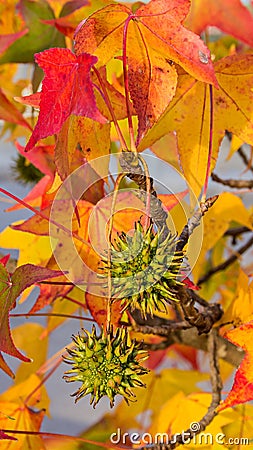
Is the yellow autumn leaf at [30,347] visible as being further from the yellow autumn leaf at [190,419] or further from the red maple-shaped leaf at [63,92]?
the red maple-shaped leaf at [63,92]

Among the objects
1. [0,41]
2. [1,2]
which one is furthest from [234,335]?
[1,2]

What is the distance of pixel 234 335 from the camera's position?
10.0 inches

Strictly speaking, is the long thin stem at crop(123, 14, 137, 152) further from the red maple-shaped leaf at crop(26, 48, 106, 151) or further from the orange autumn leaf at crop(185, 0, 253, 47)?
the orange autumn leaf at crop(185, 0, 253, 47)

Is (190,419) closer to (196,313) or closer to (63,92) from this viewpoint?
(196,313)

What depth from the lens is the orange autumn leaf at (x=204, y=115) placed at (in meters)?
0.28

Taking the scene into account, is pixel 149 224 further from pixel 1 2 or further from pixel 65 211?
pixel 1 2

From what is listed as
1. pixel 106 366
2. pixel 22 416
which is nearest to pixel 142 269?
pixel 106 366

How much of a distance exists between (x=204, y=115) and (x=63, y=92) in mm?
97

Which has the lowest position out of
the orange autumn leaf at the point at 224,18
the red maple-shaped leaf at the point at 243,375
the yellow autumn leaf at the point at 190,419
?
the red maple-shaped leaf at the point at 243,375

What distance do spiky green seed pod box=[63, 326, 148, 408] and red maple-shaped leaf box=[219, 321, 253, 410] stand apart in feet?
0.17

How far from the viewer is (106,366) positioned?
0.20m

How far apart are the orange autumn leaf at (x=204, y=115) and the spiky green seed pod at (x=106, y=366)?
0.32ft

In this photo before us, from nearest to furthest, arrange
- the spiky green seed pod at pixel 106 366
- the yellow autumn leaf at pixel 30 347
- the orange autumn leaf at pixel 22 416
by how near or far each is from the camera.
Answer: the spiky green seed pod at pixel 106 366, the orange autumn leaf at pixel 22 416, the yellow autumn leaf at pixel 30 347

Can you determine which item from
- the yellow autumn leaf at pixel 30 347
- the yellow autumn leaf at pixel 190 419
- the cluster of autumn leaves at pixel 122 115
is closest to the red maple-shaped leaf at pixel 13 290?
the cluster of autumn leaves at pixel 122 115
